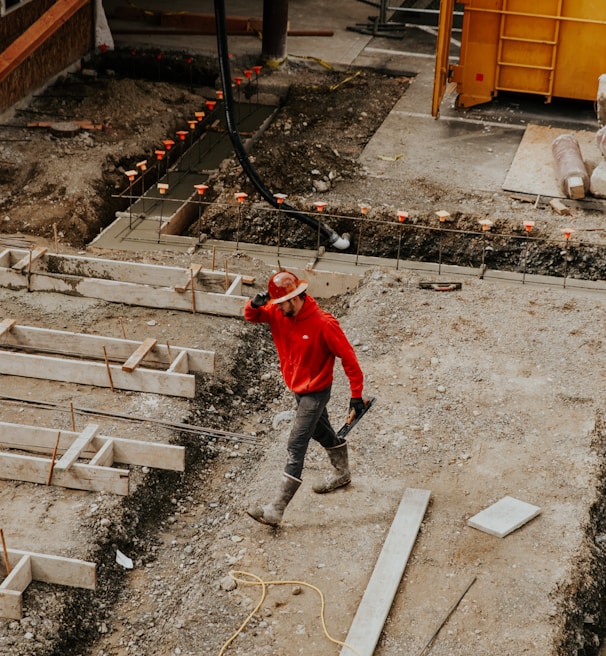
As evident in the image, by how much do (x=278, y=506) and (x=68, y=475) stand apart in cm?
166

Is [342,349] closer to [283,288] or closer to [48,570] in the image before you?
[283,288]

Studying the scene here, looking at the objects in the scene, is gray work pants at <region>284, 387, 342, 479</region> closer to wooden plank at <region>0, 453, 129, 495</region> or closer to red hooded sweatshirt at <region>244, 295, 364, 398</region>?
red hooded sweatshirt at <region>244, 295, 364, 398</region>

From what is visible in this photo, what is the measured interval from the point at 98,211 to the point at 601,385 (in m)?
7.22

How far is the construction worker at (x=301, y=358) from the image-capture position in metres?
7.32

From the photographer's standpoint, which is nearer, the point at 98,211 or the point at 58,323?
the point at 58,323

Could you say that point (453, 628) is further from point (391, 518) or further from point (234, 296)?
point (234, 296)

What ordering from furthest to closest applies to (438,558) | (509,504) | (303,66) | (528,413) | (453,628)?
(303,66)
(528,413)
(509,504)
(438,558)
(453,628)

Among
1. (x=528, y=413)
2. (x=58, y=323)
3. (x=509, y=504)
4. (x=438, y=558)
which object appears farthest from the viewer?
(x=58, y=323)

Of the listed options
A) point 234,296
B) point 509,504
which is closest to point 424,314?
point 234,296

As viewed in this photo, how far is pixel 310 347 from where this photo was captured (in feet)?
24.2

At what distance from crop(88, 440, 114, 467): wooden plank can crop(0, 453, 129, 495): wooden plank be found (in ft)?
0.37

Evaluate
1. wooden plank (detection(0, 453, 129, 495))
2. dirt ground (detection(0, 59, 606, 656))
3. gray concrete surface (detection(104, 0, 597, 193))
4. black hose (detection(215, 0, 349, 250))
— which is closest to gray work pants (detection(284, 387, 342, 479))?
dirt ground (detection(0, 59, 606, 656))

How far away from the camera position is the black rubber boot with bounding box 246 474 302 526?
762 cm

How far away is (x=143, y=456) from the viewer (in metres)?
8.27
